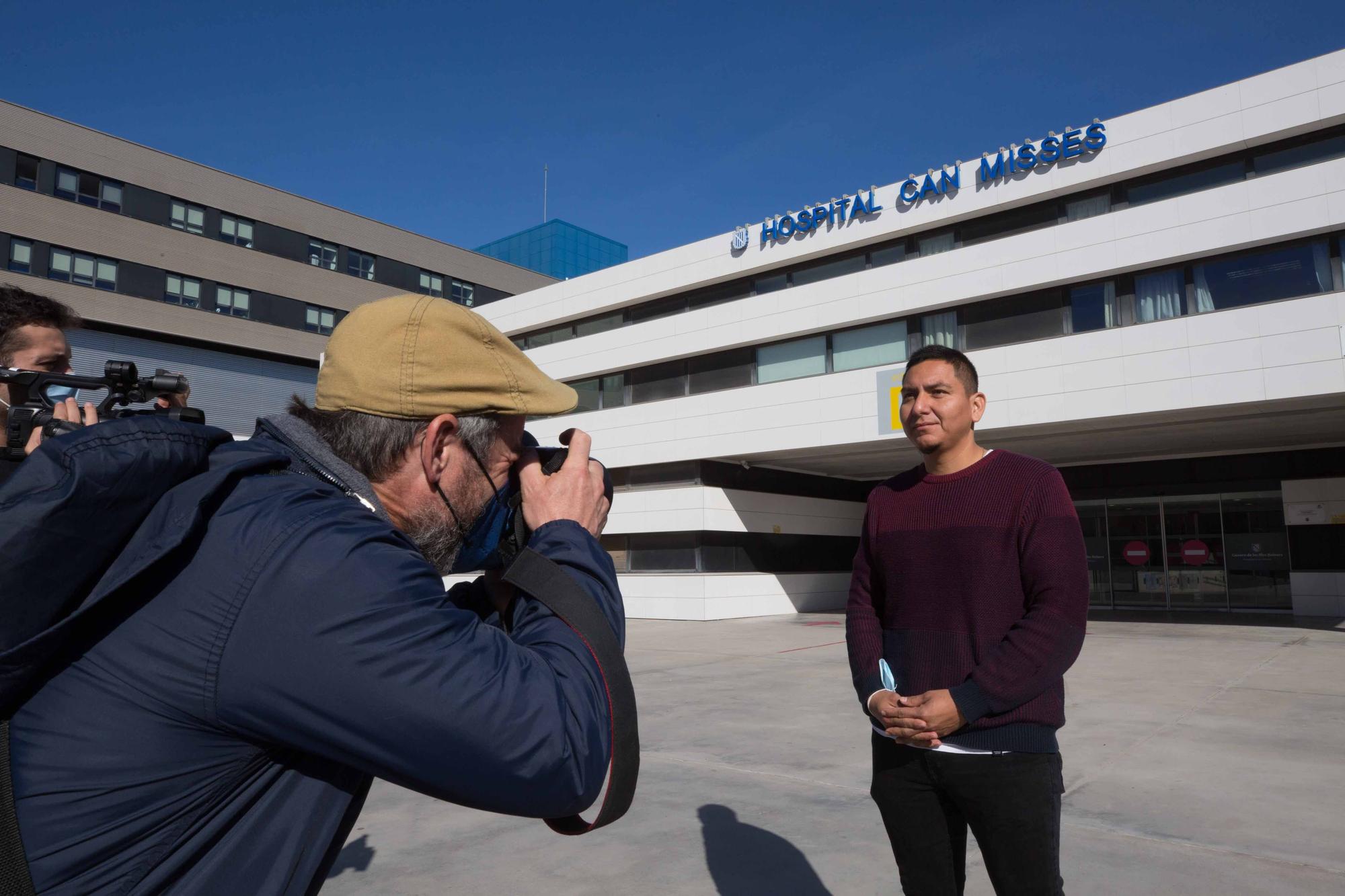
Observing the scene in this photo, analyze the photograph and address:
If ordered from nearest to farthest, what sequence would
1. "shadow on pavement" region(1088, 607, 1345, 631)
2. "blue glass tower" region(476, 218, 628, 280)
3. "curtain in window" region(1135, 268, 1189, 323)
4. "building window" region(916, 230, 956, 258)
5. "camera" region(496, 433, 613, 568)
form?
"camera" region(496, 433, 613, 568) < "curtain in window" region(1135, 268, 1189, 323) < "shadow on pavement" region(1088, 607, 1345, 631) < "building window" region(916, 230, 956, 258) < "blue glass tower" region(476, 218, 628, 280)

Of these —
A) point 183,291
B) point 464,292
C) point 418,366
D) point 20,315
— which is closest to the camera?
point 418,366

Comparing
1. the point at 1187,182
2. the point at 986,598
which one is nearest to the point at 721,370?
the point at 1187,182

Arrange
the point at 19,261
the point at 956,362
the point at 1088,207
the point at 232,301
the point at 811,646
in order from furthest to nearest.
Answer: the point at 232,301 < the point at 19,261 < the point at 1088,207 < the point at 811,646 < the point at 956,362

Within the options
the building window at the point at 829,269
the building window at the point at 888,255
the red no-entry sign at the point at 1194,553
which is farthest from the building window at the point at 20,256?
the red no-entry sign at the point at 1194,553

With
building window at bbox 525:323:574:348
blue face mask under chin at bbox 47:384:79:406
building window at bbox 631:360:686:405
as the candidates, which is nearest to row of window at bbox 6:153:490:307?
building window at bbox 525:323:574:348

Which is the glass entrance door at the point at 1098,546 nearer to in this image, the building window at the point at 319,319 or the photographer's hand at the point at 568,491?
the photographer's hand at the point at 568,491

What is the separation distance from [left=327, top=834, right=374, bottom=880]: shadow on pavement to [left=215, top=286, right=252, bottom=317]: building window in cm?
3378

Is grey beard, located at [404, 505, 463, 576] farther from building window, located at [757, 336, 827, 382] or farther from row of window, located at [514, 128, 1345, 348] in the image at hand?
building window, located at [757, 336, 827, 382]

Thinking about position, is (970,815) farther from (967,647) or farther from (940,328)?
(940,328)

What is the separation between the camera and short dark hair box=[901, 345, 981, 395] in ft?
8.45

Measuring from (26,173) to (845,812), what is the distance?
3539 centimetres

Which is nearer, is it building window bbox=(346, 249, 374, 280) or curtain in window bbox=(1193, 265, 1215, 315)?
curtain in window bbox=(1193, 265, 1215, 315)

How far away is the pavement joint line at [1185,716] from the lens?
17.4 feet

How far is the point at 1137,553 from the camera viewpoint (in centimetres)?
2052
